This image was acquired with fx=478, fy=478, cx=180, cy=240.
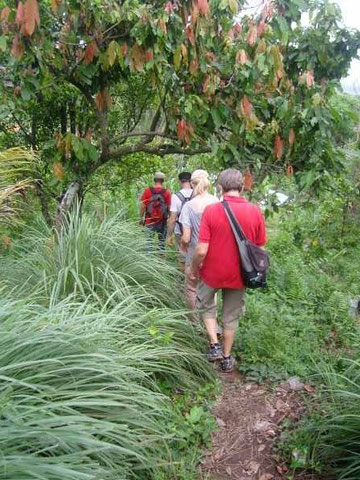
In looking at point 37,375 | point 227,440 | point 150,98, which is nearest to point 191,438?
point 227,440

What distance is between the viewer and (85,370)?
8.82ft

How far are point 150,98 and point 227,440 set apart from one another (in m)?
4.72

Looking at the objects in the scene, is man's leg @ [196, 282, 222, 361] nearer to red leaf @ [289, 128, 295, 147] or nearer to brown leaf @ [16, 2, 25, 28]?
red leaf @ [289, 128, 295, 147]

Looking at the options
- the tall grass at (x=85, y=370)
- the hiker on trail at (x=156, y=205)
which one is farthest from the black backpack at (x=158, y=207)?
the tall grass at (x=85, y=370)

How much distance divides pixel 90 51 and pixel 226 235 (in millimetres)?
2057

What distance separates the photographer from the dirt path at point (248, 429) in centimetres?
312

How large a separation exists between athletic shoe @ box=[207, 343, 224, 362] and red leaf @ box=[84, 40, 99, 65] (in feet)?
9.19

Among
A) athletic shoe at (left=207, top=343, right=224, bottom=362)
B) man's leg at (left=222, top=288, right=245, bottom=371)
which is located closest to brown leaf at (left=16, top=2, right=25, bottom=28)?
man's leg at (left=222, top=288, right=245, bottom=371)

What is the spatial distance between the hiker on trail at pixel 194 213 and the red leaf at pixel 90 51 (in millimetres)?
1496

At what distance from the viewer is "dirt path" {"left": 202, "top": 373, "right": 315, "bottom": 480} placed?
3.12 m

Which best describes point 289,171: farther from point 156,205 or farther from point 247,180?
point 156,205

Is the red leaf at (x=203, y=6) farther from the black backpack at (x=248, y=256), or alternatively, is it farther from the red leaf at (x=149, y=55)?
the black backpack at (x=248, y=256)

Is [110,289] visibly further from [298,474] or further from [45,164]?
[45,164]

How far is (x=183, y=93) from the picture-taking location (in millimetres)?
4660
